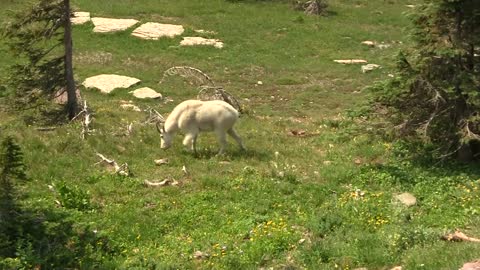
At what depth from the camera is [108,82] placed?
27.3 metres

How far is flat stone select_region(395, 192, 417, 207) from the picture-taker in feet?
42.0

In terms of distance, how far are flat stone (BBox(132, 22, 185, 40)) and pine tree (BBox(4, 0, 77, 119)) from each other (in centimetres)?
1352

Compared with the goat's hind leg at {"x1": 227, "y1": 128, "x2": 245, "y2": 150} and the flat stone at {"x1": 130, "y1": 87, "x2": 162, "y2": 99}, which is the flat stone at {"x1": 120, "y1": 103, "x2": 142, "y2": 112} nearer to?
the flat stone at {"x1": 130, "y1": 87, "x2": 162, "y2": 99}

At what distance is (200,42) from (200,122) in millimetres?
17476

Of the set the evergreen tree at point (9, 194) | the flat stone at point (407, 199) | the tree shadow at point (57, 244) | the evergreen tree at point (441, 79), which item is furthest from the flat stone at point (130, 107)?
the evergreen tree at point (9, 194)

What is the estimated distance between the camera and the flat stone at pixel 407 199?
12805 mm

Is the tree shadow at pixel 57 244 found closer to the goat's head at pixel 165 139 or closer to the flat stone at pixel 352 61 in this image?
the goat's head at pixel 165 139

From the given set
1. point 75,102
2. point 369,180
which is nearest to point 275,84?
point 75,102

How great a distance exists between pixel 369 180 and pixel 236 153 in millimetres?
3995

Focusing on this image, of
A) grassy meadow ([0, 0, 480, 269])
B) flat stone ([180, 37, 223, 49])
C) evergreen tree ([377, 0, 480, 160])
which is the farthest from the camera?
flat stone ([180, 37, 223, 49])

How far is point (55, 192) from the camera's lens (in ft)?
A: 42.6

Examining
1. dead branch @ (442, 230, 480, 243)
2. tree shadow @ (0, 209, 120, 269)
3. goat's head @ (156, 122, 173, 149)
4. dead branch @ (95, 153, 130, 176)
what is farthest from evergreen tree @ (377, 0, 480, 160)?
tree shadow @ (0, 209, 120, 269)

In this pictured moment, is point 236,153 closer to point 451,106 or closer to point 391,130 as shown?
point 391,130

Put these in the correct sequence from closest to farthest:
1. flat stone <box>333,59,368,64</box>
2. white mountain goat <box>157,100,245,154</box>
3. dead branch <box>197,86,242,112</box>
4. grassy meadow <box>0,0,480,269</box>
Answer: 1. grassy meadow <box>0,0,480,269</box>
2. white mountain goat <box>157,100,245,154</box>
3. dead branch <box>197,86,242,112</box>
4. flat stone <box>333,59,368,64</box>
